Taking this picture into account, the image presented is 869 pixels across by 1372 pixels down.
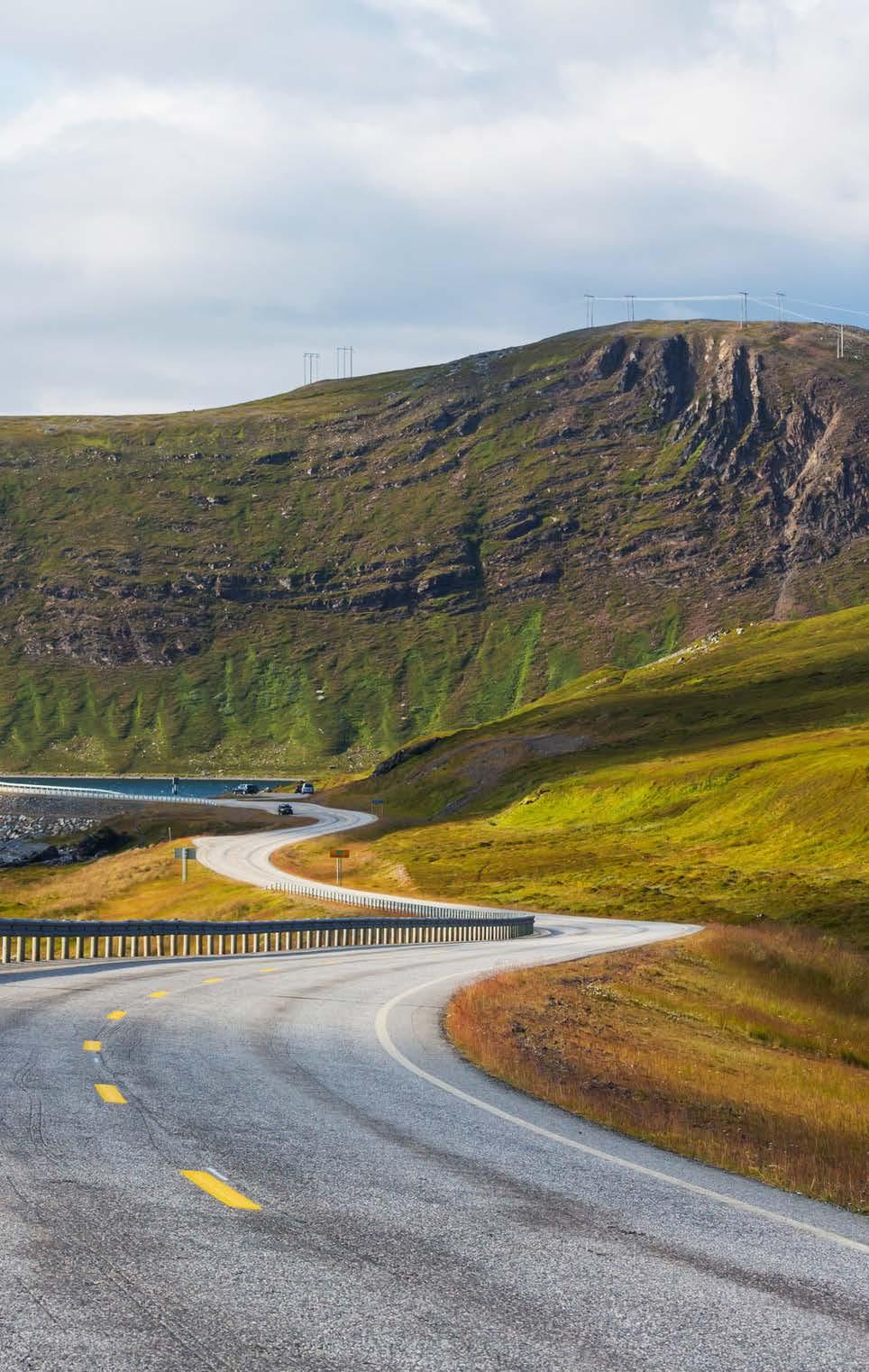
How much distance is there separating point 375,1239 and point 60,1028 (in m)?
11.3

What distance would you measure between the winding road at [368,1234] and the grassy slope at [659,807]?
47.9 m

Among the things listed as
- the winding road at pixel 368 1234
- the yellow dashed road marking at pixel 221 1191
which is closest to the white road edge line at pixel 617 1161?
the winding road at pixel 368 1234

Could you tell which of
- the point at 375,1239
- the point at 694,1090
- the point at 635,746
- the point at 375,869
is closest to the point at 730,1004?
the point at 694,1090

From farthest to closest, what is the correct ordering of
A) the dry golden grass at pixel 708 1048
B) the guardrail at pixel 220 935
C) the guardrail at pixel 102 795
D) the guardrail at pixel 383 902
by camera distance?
the guardrail at pixel 102 795 < the guardrail at pixel 383 902 < the guardrail at pixel 220 935 < the dry golden grass at pixel 708 1048

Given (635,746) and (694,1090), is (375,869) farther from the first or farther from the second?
(694,1090)

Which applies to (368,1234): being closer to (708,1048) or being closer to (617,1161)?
(617,1161)

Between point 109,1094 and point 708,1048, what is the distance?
15.0 m

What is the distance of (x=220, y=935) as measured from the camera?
142ft

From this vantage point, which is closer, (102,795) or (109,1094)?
(109,1094)

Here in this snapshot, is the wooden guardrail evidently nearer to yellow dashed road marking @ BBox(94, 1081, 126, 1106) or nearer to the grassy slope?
the grassy slope

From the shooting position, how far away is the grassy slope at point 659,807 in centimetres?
7688

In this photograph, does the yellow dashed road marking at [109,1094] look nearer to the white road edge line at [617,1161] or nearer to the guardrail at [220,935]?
the white road edge line at [617,1161]

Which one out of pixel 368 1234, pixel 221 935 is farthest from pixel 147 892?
pixel 368 1234

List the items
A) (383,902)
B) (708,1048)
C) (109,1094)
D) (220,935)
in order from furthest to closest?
1. (383,902)
2. (220,935)
3. (708,1048)
4. (109,1094)
